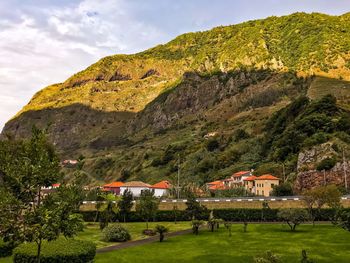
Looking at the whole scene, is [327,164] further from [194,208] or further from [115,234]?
[115,234]

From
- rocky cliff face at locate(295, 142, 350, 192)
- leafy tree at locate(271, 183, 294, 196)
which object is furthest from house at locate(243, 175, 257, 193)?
leafy tree at locate(271, 183, 294, 196)

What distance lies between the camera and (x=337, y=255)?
31125 millimetres

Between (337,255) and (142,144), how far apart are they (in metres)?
147

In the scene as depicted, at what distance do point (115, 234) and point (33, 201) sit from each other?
85.0 ft

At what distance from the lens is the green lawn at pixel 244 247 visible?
103 ft

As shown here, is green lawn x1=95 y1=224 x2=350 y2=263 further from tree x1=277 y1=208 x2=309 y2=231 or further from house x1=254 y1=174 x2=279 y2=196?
house x1=254 y1=174 x2=279 y2=196

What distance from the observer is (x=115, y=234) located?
142ft

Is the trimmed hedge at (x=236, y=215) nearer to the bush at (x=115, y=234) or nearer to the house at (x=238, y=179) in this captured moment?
the bush at (x=115, y=234)

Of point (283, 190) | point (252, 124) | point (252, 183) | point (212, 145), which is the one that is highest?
point (252, 124)

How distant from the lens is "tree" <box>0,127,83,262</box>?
1635cm

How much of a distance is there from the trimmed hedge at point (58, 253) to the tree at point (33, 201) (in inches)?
346

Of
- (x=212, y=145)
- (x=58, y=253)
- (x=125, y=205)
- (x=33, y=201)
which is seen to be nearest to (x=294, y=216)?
(x=58, y=253)

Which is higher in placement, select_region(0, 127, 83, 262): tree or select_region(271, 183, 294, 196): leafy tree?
select_region(271, 183, 294, 196): leafy tree

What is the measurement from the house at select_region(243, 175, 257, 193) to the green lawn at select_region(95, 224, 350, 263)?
122ft
